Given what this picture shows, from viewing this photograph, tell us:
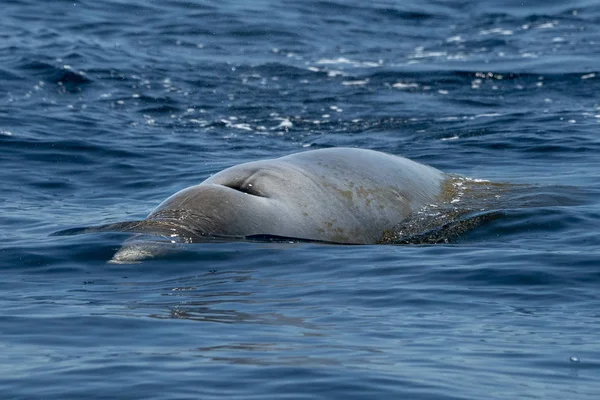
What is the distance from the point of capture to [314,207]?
28.2 ft

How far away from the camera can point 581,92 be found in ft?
59.0

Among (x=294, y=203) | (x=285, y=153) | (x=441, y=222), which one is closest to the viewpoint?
(x=294, y=203)

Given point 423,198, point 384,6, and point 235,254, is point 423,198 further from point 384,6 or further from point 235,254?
point 384,6

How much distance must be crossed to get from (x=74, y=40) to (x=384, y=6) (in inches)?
330

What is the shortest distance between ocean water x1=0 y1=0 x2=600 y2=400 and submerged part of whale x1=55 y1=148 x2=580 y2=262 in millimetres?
201

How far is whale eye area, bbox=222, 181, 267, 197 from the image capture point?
27.7ft

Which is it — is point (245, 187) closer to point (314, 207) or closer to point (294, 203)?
point (294, 203)

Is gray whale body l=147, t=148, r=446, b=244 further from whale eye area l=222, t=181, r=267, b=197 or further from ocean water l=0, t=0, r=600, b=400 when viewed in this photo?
ocean water l=0, t=0, r=600, b=400

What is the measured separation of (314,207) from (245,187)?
0.52m

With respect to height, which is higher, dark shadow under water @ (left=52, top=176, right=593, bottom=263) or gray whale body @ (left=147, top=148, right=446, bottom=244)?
gray whale body @ (left=147, top=148, right=446, bottom=244)

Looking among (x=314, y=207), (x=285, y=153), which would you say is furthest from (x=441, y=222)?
(x=285, y=153)

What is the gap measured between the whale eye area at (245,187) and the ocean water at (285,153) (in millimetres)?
502

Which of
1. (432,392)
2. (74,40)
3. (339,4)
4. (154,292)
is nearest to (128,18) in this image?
(74,40)

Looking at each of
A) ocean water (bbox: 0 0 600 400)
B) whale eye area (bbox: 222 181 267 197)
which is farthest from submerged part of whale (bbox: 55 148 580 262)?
ocean water (bbox: 0 0 600 400)
